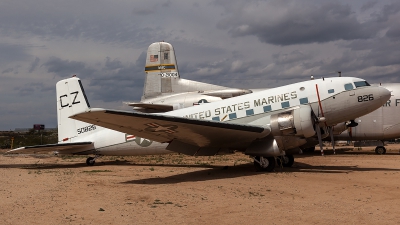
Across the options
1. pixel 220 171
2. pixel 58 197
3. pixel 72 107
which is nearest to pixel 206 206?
pixel 58 197

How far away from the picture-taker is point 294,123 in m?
13.4

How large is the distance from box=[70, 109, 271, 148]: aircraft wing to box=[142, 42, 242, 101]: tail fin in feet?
52.5

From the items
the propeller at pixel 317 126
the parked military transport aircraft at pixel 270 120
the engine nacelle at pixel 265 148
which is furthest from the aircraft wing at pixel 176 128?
the propeller at pixel 317 126

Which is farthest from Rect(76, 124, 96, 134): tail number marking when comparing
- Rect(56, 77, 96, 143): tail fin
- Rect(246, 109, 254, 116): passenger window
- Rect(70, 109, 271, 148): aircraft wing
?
Rect(246, 109, 254, 116): passenger window

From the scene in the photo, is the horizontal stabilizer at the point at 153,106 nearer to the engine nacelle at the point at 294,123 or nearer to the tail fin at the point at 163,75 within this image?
the tail fin at the point at 163,75

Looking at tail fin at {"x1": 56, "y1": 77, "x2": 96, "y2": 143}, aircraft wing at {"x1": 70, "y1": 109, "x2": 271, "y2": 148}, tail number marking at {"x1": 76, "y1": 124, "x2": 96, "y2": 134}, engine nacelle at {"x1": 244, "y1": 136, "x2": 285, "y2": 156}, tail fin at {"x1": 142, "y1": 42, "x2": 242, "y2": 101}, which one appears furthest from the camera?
tail fin at {"x1": 142, "y1": 42, "x2": 242, "y2": 101}

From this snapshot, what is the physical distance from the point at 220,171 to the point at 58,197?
7.16 m

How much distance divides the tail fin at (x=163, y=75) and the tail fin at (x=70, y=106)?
12.8 meters

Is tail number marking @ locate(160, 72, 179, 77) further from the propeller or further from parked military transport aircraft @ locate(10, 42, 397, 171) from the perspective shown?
the propeller

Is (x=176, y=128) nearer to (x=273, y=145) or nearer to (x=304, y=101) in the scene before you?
(x=273, y=145)

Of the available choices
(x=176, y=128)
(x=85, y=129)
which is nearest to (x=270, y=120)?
(x=176, y=128)

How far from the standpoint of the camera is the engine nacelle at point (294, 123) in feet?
43.6

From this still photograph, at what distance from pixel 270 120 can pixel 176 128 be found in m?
3.58

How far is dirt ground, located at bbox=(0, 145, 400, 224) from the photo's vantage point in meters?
7.08
